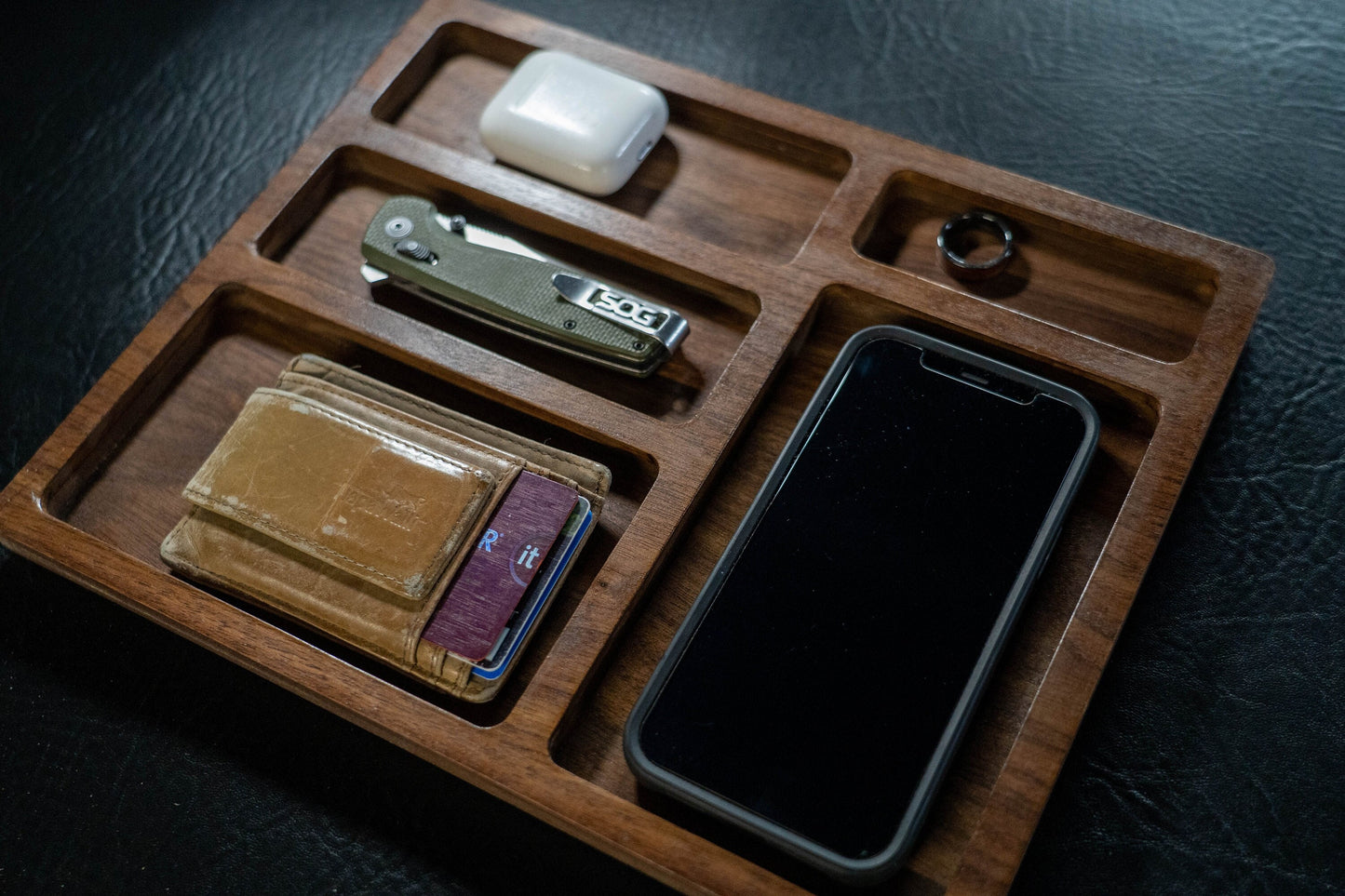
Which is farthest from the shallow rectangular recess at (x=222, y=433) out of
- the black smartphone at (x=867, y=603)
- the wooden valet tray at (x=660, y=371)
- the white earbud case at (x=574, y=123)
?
the white earbud case at (x=574, y=123)

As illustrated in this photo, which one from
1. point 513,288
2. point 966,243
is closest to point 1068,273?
point 966,243

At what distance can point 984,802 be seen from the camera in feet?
2.46

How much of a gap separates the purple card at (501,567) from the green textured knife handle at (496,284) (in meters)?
0.14

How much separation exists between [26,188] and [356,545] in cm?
66

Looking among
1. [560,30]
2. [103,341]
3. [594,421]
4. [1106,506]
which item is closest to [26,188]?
[103,341]

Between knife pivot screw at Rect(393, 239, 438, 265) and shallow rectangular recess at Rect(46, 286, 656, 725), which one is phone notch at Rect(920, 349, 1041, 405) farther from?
knife pivot screw at Rect(393, 239, 438, 265)

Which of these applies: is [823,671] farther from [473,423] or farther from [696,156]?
[696,156]

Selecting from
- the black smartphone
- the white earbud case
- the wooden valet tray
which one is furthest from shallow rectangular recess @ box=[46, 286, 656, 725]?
the white earbud case

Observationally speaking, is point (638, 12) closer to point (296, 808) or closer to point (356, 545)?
point (356, 545)

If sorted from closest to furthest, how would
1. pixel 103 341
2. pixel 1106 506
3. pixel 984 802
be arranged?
pixel 984 802 < pixel 1106 506 < pixel 103 341

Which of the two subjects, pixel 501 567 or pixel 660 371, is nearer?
pixel 501 567

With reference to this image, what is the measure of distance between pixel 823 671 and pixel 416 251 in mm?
474

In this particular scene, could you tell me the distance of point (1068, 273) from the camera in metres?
0.97

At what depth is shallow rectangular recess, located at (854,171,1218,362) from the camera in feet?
3.06
